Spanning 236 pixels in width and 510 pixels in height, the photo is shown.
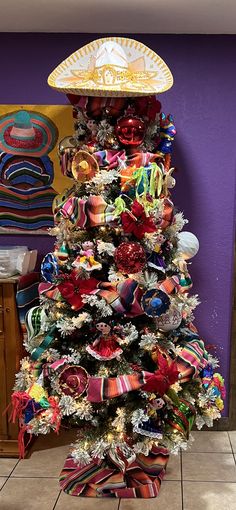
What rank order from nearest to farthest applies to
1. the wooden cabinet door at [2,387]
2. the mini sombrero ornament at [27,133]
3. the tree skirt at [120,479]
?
the tree skirt at [120,479] < the wooden cabinet door at [2,387] < the mini sombrero ornament at [27,133]

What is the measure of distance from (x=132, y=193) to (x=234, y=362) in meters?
1.28

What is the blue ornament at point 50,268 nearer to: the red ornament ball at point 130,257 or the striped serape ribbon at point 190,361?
the red ornament ball at point 130,257

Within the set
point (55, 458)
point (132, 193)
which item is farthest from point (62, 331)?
point (55, 458)

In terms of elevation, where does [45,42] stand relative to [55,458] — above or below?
above

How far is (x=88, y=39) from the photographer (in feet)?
8.67

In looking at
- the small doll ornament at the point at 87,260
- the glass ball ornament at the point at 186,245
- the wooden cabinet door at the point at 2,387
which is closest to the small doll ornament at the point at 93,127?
the small doll ornament at the point at 87,260

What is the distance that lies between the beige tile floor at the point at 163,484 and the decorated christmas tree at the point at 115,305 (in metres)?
0.09

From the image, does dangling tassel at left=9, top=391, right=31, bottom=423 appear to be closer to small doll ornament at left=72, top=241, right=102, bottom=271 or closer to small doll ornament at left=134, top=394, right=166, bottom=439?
small doll ornament at left=134, top=394, right=166, bottom=439

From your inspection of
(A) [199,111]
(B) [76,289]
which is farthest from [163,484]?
(A) [199,111]

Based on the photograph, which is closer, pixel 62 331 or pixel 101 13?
pixel 62 331

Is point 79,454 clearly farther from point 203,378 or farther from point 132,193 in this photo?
point 132,193

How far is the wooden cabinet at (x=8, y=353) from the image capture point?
2.53 meters

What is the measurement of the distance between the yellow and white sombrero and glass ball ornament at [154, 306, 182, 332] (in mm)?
966

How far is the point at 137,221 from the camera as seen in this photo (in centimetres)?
212
